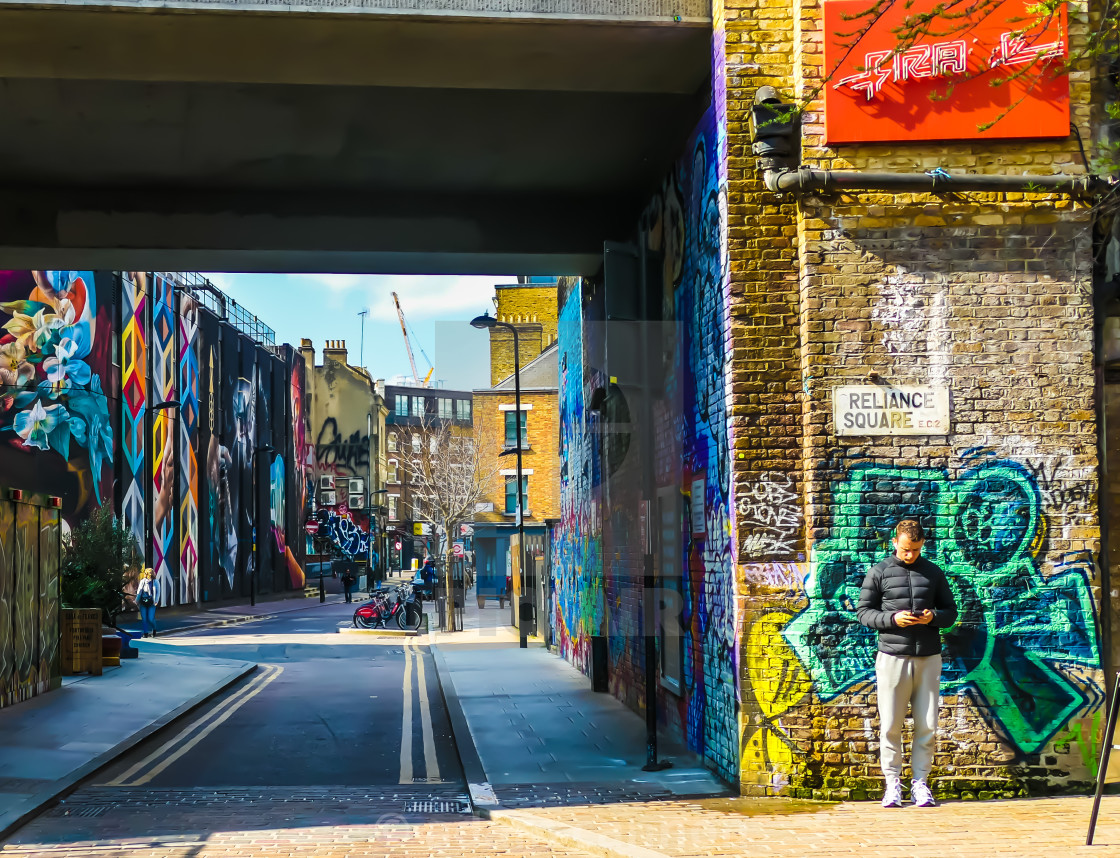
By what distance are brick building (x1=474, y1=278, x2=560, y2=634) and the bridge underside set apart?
3265 centimetres

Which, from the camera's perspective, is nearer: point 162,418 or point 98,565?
point 98,565

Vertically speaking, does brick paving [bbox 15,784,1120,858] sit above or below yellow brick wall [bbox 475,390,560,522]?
below

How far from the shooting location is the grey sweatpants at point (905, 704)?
7.95 metres

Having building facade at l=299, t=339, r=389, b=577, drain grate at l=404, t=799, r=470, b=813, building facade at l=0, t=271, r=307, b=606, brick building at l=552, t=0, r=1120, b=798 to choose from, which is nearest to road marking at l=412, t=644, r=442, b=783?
drain grate at l=404, t=799, r=470, b=813

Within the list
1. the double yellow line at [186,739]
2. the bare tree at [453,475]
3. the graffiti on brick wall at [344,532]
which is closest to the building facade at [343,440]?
the graffiti on brick wall at [344,532]

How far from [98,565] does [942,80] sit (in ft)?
57.7

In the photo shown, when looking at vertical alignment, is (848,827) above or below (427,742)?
above

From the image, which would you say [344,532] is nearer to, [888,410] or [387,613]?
[387,613]

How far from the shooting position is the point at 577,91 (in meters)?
10.2

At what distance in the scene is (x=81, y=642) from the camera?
18.3 m

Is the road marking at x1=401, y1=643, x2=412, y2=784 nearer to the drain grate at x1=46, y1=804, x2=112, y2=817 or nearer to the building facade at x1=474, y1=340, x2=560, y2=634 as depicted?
the drain grate at x1=46, y1=804, x2=112, y2=817

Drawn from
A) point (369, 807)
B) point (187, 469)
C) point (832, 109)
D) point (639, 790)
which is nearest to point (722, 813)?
point (639, 790)

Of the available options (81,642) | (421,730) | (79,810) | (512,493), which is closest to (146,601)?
(81,642)

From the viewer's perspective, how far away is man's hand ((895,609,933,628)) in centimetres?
776
